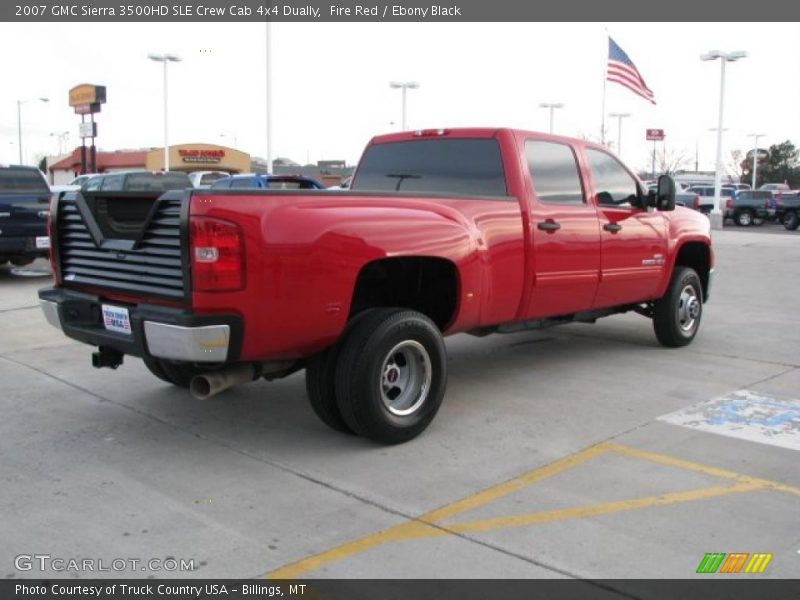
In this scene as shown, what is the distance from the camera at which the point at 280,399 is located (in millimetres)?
6008

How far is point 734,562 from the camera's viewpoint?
11.3 ft

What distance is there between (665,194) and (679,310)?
1284mm

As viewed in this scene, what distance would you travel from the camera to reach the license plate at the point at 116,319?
14.7ft

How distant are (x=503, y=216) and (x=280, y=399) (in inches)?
84.3

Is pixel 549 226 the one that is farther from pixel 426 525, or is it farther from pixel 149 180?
pixel 149 180

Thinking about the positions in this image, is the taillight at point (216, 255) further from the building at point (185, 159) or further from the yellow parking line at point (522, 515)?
the building at point (185, 159)

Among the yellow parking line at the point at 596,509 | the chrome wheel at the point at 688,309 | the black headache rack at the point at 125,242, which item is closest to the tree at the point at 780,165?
the chrome wheel at the point at 688,309

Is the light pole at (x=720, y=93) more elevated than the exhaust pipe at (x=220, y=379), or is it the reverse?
the light pole at (x=720, y=93)

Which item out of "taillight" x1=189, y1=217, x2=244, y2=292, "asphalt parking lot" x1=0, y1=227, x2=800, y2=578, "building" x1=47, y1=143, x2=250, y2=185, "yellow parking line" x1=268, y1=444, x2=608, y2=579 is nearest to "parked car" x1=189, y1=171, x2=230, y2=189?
"asphalt parking lot" x1=0, y1=227, x2=800, y2=578

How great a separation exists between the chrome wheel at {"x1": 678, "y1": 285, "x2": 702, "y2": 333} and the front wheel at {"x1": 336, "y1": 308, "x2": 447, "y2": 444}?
12.2ft

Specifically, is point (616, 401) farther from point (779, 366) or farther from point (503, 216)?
point (779, 366)

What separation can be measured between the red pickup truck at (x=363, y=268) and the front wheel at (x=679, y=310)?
84 cm
